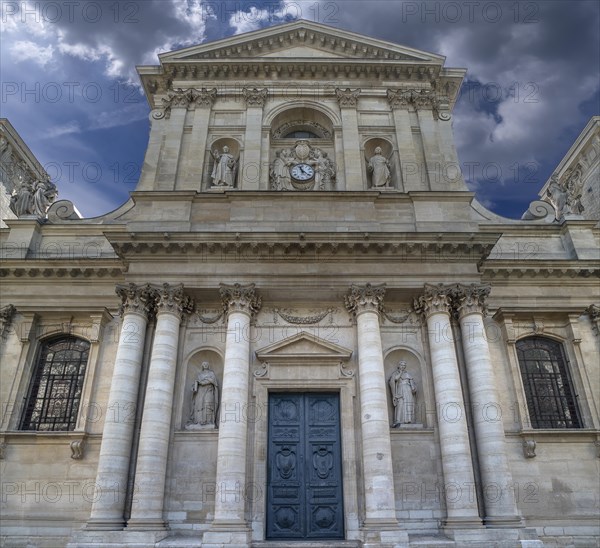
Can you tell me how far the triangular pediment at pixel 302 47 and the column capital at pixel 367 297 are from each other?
34.9ft

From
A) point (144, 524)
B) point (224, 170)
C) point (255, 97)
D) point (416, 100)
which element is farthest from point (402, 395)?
point (255, 97)

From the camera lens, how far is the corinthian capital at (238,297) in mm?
15492

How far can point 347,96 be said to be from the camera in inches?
811

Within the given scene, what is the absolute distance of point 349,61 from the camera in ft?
68.5

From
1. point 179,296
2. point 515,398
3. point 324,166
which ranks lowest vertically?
point 515,398

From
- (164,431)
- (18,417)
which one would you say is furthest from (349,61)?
(18,417)

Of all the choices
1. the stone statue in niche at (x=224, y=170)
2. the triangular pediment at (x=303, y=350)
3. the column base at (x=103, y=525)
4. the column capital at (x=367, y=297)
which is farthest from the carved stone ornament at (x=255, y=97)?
the column base at (x=103, y=525)

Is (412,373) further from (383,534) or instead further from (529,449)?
(383,534)

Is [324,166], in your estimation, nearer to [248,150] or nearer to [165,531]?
[248,150]

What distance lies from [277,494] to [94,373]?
676 cm

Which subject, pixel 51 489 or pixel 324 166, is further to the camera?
pixel 324 166

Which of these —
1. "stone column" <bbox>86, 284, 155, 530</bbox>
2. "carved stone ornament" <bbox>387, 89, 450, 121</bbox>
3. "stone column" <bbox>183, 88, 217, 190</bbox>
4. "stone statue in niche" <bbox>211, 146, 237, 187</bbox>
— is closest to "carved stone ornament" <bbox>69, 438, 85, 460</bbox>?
"stone column" <bbox>86, 284, 155, 530</bbox>

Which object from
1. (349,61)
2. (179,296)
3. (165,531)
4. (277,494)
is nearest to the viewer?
(165,531)

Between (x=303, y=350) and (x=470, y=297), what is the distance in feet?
17.0
